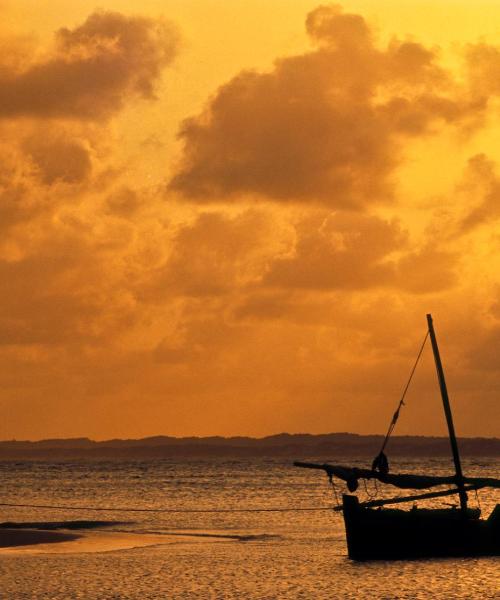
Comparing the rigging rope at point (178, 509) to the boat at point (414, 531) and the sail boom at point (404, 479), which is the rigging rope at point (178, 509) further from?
the boat at point (414, 531)

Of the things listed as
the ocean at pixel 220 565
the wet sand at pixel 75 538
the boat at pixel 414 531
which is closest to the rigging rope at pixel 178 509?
the ocean at pixel 220 565

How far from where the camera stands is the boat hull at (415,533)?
51656 millimetres

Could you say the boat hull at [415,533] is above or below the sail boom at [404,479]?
below

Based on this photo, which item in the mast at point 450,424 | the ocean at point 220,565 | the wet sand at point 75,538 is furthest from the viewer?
the wet sand at point 75,538

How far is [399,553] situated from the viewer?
170 feet

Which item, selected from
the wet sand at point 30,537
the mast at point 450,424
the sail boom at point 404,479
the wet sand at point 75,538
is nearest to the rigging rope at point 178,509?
the wet sand at point 75,538

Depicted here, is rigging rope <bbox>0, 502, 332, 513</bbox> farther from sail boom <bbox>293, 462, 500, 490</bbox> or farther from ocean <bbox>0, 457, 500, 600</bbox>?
sail boom <bbox>293, 462, 500, 490</bbox>

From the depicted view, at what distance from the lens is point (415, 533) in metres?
52.0

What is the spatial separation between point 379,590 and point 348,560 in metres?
8.30

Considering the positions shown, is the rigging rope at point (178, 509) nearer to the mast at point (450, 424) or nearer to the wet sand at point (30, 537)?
the wet sand at point (30, 537)

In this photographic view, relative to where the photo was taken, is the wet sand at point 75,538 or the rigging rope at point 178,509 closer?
the wet sand at point 75,538

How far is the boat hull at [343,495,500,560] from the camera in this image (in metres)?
51.7

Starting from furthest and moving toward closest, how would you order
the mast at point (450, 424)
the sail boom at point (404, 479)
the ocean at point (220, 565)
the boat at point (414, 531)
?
the sail boom at point (404, 479) < the mast at point (450, 424) < the boat at point (414, 531) < the ocean at point (220, 565)

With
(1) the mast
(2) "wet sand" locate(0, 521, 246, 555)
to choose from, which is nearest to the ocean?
(2) "wet sand" locate(0, 521, 246, 555)
